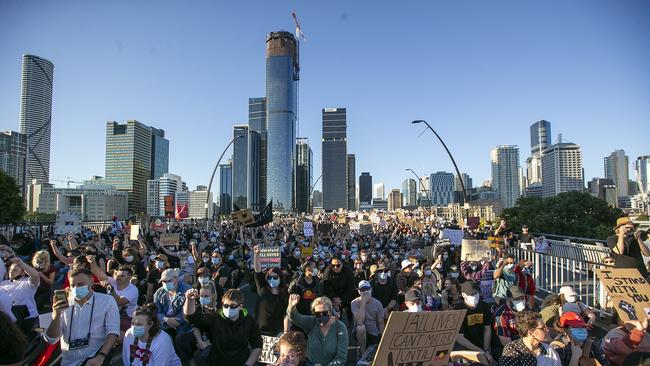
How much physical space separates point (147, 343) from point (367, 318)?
11.9 ft

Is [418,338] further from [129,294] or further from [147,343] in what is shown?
[129,294]

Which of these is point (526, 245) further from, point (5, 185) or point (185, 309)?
point (5, 185)

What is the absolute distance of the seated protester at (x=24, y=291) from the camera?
19.7 feet

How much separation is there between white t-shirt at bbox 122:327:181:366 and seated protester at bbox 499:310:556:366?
3320mm

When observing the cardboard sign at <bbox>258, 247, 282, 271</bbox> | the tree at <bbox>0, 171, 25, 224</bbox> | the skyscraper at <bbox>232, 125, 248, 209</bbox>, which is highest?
the skyscraper at <bbox>232, 125, 248, 209</bbox>

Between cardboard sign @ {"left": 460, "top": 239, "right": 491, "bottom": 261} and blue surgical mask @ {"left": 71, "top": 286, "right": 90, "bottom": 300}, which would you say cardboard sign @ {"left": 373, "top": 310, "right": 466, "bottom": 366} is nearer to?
A: blue surgical mask @ {"left": 71, "top": 286, "right": 90, "bottom": 300}

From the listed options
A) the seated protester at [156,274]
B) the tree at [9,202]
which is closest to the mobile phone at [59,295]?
the seated protester at [156,274]

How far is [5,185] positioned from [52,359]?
191 ft

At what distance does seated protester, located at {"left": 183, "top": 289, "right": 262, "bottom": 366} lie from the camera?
5.12m

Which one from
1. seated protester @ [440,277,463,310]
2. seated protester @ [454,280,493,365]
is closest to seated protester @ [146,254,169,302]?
seated protester @ [440,277,463,310]

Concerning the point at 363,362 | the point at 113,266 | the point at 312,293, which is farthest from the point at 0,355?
Answer: the point at 113,266

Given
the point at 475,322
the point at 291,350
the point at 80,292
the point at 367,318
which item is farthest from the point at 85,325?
the point at 475,322

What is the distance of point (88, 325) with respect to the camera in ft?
15.3

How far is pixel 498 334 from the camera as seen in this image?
593 centimetres
